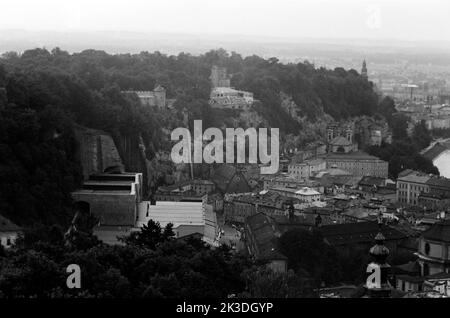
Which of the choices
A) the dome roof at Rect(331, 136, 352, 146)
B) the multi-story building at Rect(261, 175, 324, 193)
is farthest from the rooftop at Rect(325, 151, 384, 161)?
the multi-story building at Rect(261, 175, 324, 193)

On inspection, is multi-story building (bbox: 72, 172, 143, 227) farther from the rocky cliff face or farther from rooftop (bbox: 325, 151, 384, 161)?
rooftop (bbox: 325, 151, 384, 161)

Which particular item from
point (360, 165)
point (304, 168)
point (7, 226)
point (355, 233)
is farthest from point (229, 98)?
point (7, 226)

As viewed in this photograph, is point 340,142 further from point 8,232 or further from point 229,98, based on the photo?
point 8,232

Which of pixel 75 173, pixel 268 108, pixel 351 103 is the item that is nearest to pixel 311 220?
pixel 75 173

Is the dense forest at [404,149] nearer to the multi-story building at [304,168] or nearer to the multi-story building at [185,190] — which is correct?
the multi-story building at [304,168]

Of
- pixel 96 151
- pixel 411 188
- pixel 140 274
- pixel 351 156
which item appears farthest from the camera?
pixel 351 156

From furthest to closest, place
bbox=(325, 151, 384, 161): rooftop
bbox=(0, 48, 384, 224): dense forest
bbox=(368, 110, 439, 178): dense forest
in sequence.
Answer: bbox=(368, 110, 439, 178): dense forest → bbox=(325, 151, 384, 161): rooftop → bbox=(0, 48, 384, 224): dense forest

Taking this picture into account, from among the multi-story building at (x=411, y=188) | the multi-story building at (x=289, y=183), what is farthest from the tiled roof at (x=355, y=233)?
the multi-story building at (x=411, y=188)
